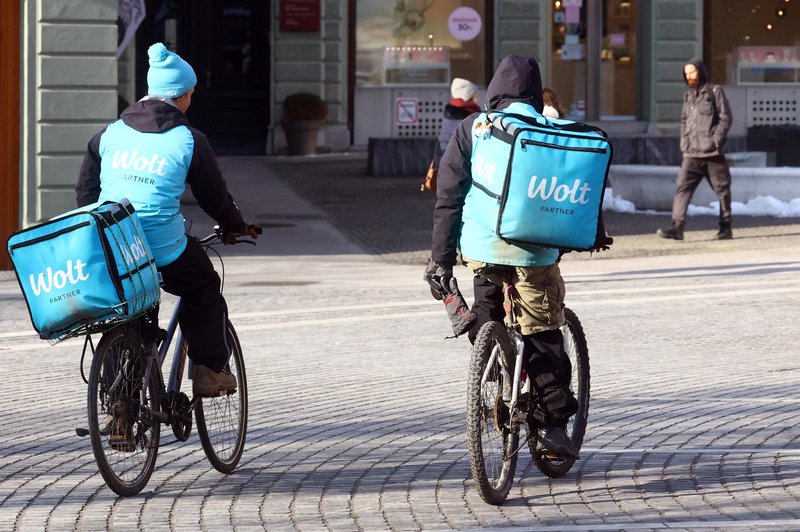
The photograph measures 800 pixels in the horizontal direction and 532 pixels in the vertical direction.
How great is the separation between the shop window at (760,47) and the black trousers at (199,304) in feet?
82.5

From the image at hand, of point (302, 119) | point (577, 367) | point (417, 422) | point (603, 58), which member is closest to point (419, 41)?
point (302, 119)

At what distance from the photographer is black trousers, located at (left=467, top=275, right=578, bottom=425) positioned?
6266 mm

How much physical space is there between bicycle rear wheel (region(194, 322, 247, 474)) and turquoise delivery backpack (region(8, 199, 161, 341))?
80cm

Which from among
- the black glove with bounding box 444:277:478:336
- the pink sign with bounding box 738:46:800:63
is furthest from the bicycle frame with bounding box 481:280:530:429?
the pink sign with bounding box 738:46:800:63

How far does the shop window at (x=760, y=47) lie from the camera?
100 feet

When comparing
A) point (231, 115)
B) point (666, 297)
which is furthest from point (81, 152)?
point (231, 115)

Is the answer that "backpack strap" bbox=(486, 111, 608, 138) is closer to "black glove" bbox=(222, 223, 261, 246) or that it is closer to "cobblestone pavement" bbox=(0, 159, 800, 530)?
"black glove" bbox=(222, 223, 261, 246)

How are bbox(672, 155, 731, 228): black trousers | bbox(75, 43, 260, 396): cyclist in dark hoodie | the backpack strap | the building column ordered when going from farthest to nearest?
bbox(672, 155, 731, 228): black trousers → the building column → bbox(75, 43, 260, 396): cyclist in dark hoodie → the backpack strap

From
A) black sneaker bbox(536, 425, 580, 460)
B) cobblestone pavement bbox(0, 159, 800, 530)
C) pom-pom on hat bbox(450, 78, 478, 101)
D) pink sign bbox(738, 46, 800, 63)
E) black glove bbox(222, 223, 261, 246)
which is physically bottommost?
cobblestone pavement bbox(0, 159, 800, 530)

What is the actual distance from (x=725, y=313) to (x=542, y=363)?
5856mm

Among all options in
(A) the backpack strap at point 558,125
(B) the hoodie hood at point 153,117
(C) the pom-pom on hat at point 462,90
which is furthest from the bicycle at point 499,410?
(C) the pom-pom on hat at point 462,90

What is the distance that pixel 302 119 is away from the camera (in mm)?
27516

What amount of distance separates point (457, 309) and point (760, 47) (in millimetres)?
25763

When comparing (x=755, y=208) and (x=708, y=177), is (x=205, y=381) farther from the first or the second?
(x=755, y=208)
